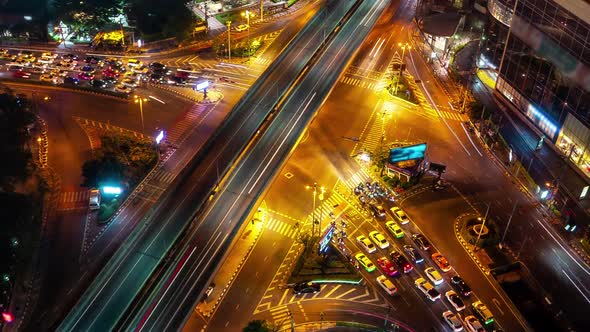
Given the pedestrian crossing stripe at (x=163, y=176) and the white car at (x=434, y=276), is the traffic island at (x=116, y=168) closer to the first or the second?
the pedestrian crossing stripe at (x=163, y=176)

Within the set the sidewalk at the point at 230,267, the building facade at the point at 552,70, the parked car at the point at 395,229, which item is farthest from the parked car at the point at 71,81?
the building facade at the point at 552,70

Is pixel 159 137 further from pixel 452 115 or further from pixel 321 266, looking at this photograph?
pixel 452 115

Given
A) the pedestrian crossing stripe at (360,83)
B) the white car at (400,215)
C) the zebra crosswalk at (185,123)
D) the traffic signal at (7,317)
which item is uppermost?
the pedestrian crossing stripe at (360,83)

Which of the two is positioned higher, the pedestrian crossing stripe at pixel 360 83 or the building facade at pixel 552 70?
the building facade at pixel 552 70

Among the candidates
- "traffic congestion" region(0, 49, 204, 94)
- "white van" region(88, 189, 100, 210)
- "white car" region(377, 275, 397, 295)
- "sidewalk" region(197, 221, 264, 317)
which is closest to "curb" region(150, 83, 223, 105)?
"traffic congestion" region(0, 49, 204, 94)

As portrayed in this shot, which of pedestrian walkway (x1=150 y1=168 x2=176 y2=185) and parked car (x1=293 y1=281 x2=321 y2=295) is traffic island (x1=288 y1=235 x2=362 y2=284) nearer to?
parked car (x1=293 y1=281 x2=321 y2=295)

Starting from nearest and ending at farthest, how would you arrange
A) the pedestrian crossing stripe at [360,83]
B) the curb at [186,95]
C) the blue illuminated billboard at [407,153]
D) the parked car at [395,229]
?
the parked car at [395,229] → the blue illuminated billboard at [407,153] → the curb at [186,95] → the pedestrian crossing stripe at [360,83]

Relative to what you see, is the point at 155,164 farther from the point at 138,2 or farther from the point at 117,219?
the point at 138,2
